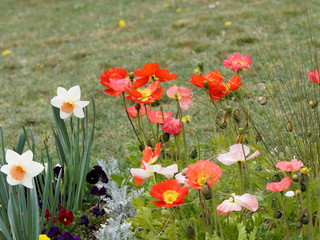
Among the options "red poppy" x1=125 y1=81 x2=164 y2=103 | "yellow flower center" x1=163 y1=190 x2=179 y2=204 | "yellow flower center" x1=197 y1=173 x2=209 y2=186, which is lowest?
"yellow flower center" x1=163 y1=190 x2=179 y2=204

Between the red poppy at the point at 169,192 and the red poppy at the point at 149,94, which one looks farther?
the red poppy at the point at 149,94

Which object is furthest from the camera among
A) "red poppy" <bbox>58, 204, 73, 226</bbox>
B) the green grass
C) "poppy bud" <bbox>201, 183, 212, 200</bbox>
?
the green grass

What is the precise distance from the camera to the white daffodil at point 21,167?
152cm

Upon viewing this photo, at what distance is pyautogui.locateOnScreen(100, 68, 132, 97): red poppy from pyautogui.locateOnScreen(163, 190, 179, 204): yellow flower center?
56cm

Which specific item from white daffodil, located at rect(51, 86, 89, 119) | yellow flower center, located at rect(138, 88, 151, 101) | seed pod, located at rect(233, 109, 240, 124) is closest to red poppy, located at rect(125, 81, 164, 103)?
yellow flower center, located at rect(138, 88, 151, 101)

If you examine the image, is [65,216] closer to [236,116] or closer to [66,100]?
[66,100]

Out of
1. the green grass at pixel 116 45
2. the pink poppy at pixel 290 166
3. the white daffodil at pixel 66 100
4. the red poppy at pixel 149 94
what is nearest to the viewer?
the pink poppy at pixel 290 166

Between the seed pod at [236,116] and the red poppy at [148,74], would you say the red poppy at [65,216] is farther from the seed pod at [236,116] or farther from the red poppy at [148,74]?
the seed pod at [236,116]

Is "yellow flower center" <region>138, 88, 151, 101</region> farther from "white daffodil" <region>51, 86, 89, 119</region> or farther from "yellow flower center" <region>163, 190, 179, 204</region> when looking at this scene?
"yellow flower center" <region>163, 190, 179, 204</region>

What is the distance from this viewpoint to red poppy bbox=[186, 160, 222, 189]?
4.68ft

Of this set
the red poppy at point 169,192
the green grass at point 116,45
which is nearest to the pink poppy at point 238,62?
the red poppy at point 169,192

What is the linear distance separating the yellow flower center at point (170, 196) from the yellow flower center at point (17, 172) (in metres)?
0.51

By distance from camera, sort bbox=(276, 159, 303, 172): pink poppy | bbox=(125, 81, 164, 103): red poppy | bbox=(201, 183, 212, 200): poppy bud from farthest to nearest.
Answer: bbox=(125, 81, 164, 103): red poppy → bbox=(276, 159, 303, 172): pink poppy → bbox=(201, 183, 212, 200): poppy bud

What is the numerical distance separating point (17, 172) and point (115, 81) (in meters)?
0.57
